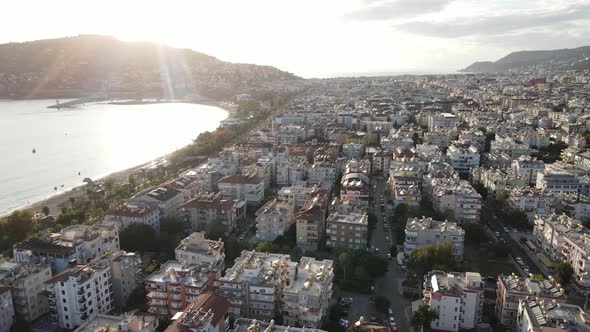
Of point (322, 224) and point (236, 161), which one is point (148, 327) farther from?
point (236, 161)

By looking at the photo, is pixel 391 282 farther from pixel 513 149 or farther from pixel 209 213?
pixel 513 149

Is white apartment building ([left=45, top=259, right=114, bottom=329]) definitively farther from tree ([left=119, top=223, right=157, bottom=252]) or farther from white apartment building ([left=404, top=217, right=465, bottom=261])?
white apartment building ([left=404, top=217, right=465, bottom=261])

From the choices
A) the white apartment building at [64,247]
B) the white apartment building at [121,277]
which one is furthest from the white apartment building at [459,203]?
the white apartment building at [64,247]

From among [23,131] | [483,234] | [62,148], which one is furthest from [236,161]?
[23,131]

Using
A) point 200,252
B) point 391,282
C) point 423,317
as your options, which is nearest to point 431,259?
point 391,282

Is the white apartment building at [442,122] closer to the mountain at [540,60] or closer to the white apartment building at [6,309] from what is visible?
the white apartment building at [6,309]

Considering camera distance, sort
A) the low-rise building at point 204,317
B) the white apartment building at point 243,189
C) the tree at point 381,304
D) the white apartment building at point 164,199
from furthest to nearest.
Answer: the white apartment building at point 243,189 → the white apartment building at point 164,199 → the tree at point 381,304 → the low-rise building at point 204,317
